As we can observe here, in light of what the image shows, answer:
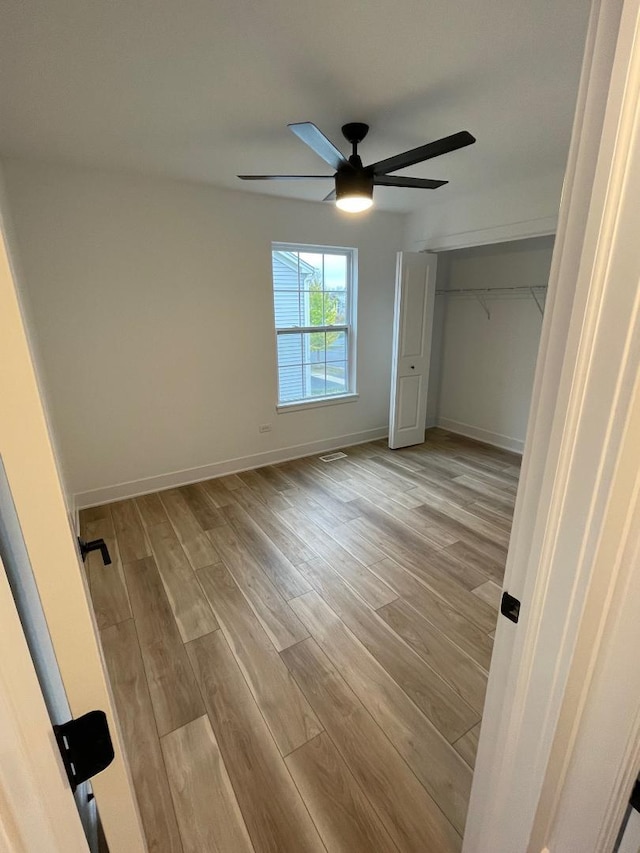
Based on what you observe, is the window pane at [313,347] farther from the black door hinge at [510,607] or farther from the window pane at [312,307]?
the black door hinge at [510,607]

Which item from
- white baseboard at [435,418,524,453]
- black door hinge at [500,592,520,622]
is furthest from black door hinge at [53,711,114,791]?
white baseboard at [435,418,524,453]

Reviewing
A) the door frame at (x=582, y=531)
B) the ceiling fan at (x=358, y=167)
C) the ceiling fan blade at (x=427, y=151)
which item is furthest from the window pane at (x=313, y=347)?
the door frame at (x=582, y=531)

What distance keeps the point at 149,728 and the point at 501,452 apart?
403 centimetres

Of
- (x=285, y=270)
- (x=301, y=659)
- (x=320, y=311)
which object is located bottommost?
(x=301, y=659)

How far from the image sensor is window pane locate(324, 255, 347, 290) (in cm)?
398

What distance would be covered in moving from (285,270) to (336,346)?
0.96 metres

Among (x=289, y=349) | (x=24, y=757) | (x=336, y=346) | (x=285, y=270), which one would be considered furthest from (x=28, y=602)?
(x=336, y=346)

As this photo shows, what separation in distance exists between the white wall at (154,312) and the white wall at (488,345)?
1.26 meters

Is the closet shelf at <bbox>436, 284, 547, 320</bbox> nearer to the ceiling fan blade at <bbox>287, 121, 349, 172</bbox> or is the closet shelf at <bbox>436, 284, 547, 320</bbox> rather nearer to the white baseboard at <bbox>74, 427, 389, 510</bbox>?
the white baseboard at <bbox>74, 427, 389, 510</bbox>

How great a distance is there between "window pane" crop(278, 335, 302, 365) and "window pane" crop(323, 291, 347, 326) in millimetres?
381

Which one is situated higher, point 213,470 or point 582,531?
point 582,531

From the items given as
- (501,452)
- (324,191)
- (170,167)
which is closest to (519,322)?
(501,452)

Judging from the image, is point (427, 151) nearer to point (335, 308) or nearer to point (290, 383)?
point (335, 308)

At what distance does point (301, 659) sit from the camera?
1806mm
